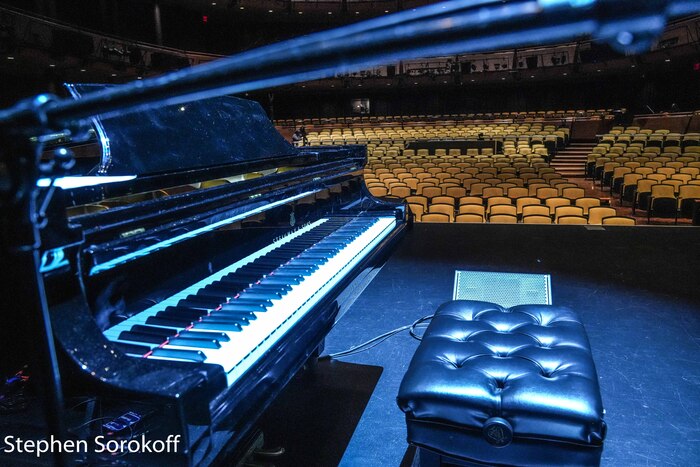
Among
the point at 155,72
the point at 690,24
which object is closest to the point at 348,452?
the point at 155,72

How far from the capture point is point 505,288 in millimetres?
2820

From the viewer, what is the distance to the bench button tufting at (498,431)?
1.27 m

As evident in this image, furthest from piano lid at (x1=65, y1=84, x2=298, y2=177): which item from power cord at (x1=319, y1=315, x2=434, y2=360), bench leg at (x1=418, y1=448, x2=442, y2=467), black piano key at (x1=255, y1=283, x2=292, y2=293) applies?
bench leg at (x1=418, y1=448, x2=442, y2=467)

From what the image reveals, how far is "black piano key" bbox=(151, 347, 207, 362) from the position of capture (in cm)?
95

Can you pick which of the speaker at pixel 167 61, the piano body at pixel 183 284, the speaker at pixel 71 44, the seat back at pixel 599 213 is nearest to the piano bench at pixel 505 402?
the piano body at pixel 183 284

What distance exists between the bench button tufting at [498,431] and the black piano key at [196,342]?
0.78 m

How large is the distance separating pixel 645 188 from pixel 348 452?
750cm

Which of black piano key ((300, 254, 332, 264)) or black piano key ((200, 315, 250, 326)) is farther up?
black piano key ((300, 254, 332, 264))

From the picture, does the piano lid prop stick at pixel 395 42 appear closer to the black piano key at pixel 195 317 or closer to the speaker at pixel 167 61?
the black piano key at pixel 195 317

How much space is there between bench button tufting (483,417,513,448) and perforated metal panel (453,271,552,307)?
151 cm

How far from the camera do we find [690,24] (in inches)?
561

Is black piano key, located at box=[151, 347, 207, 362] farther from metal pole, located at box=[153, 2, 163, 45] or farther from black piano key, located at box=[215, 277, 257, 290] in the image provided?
metal pole, located at box=[153, 2, 163, 45]

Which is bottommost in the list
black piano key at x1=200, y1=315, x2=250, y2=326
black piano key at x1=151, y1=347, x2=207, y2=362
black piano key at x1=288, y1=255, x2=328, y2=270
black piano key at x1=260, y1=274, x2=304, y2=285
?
black piano key at x1=151, y1=347, x2=207, y2=362

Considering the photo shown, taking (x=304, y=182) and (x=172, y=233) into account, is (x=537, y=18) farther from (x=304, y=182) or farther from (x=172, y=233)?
(x=304, y=182)
